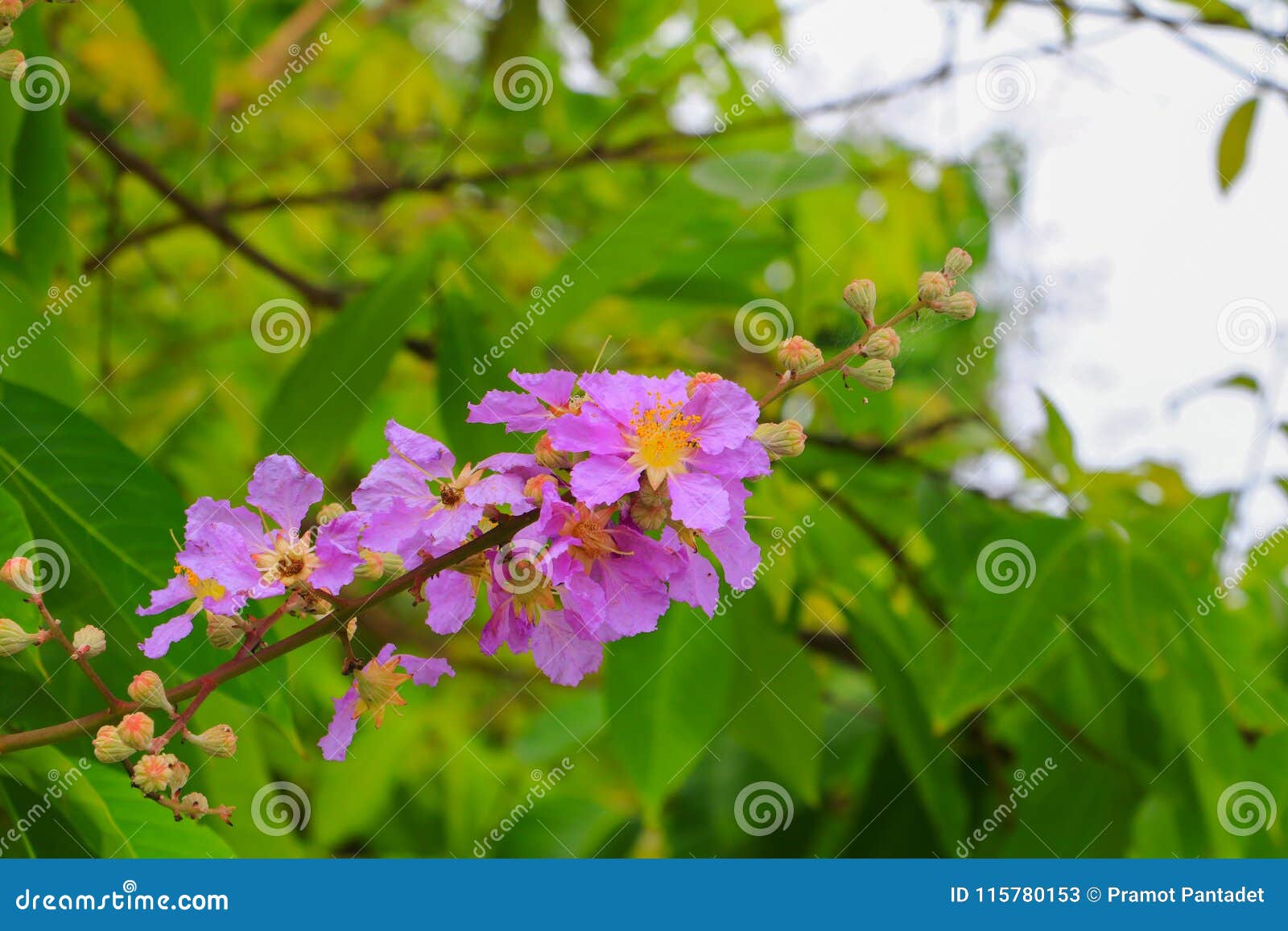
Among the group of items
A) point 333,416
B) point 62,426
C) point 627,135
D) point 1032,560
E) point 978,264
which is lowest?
point 62,426

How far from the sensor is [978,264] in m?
2.91

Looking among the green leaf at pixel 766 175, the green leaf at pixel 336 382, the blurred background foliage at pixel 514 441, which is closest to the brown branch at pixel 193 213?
the blurred background foliage at pixel 514 441

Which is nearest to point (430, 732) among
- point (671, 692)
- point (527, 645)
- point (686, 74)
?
point (671, 692)

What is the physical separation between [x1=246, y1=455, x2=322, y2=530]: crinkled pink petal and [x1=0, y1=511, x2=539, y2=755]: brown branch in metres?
0.13

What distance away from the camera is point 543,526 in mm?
845

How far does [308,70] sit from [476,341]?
81.0 inches

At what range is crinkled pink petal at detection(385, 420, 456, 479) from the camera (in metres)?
0.92

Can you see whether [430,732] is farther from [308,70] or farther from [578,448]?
[578,448]

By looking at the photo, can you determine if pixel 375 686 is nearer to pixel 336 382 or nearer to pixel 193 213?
pixel 336 382

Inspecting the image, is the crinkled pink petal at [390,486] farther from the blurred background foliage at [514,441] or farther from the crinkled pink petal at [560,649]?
the blurred background foliage at [514,441]

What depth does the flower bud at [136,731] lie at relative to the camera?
2.62 feet

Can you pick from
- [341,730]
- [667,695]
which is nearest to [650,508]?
[341,730]

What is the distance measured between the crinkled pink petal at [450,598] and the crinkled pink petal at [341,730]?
0.33 ft

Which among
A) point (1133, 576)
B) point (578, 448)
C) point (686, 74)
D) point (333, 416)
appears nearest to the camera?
point (578, 448)
